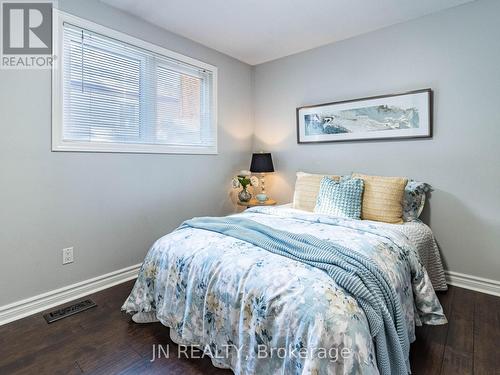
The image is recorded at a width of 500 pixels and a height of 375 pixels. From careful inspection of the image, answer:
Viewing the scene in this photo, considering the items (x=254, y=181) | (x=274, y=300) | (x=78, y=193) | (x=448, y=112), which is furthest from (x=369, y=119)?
(x=78, y=193)

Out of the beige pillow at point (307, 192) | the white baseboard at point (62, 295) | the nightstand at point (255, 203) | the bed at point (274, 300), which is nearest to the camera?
the bed at point (274, 300)

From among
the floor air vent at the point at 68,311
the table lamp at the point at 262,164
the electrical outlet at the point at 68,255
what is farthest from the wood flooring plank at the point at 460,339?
the electrical outlet at the point at 68,255

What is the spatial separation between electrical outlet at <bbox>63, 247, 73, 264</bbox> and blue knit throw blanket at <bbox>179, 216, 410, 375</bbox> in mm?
1640

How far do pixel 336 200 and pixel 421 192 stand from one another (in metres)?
0.78

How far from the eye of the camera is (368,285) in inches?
50.8

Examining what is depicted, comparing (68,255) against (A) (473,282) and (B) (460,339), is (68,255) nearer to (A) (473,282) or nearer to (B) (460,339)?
(B) (460,339)

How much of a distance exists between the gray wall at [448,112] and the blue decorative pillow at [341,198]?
0.55 m

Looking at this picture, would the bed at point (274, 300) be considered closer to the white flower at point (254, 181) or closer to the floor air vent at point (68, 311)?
the floor air vent at point (68, 311)

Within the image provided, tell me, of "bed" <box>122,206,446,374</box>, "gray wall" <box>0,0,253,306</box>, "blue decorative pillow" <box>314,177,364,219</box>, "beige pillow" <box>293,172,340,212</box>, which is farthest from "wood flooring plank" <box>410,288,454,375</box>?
"gray wall" <box>0,0,253,306</box>

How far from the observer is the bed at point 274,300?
112 centimetres

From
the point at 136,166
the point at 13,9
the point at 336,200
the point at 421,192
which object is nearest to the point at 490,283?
the point at 421,192

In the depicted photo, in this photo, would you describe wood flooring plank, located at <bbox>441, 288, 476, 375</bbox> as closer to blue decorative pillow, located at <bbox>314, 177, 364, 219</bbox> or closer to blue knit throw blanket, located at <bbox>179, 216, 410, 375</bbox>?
blue knit throw blanket, located at <bbox>179, 216, 410, 375</bbox>

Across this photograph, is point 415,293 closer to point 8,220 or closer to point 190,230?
point 190,230

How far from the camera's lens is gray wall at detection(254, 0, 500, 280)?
2.37 m
